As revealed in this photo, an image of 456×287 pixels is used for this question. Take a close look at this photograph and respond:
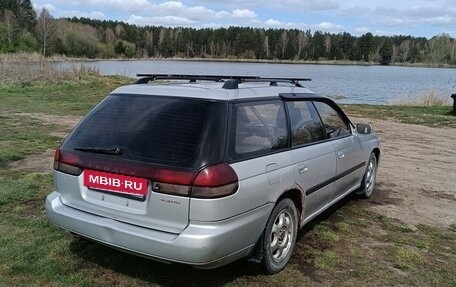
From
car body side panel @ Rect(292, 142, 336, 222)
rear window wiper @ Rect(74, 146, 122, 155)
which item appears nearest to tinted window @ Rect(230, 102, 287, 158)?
car body side panel @ Rect(292, 142, 336, 222)

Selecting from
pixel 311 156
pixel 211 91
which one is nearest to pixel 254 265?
pixel 311 156

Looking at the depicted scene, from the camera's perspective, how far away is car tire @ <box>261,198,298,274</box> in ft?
12.2

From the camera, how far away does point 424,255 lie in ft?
14.6

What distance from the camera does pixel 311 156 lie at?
4.34 meters

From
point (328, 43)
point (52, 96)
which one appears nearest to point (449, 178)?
point (52, 96)

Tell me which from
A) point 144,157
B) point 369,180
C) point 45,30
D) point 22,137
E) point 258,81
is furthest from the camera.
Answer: point 45,30

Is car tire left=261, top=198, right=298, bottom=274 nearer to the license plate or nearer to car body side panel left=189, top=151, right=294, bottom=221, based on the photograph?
car body side panel left=189, top=151, right=294, bottom=221

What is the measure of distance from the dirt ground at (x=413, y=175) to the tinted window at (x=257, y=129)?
7.89ft

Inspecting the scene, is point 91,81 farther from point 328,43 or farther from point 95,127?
point 328,43

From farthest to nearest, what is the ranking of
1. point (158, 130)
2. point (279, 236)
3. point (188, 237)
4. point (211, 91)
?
point (279, 236) < point (211, 91) < point (158, 130) < point (188, 237)

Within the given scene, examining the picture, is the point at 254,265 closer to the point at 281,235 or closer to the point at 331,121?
the point at 281,235

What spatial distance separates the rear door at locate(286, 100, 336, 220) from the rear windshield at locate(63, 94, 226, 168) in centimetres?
103

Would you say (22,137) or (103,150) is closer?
(103,150)

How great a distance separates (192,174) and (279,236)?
3.99 ft
